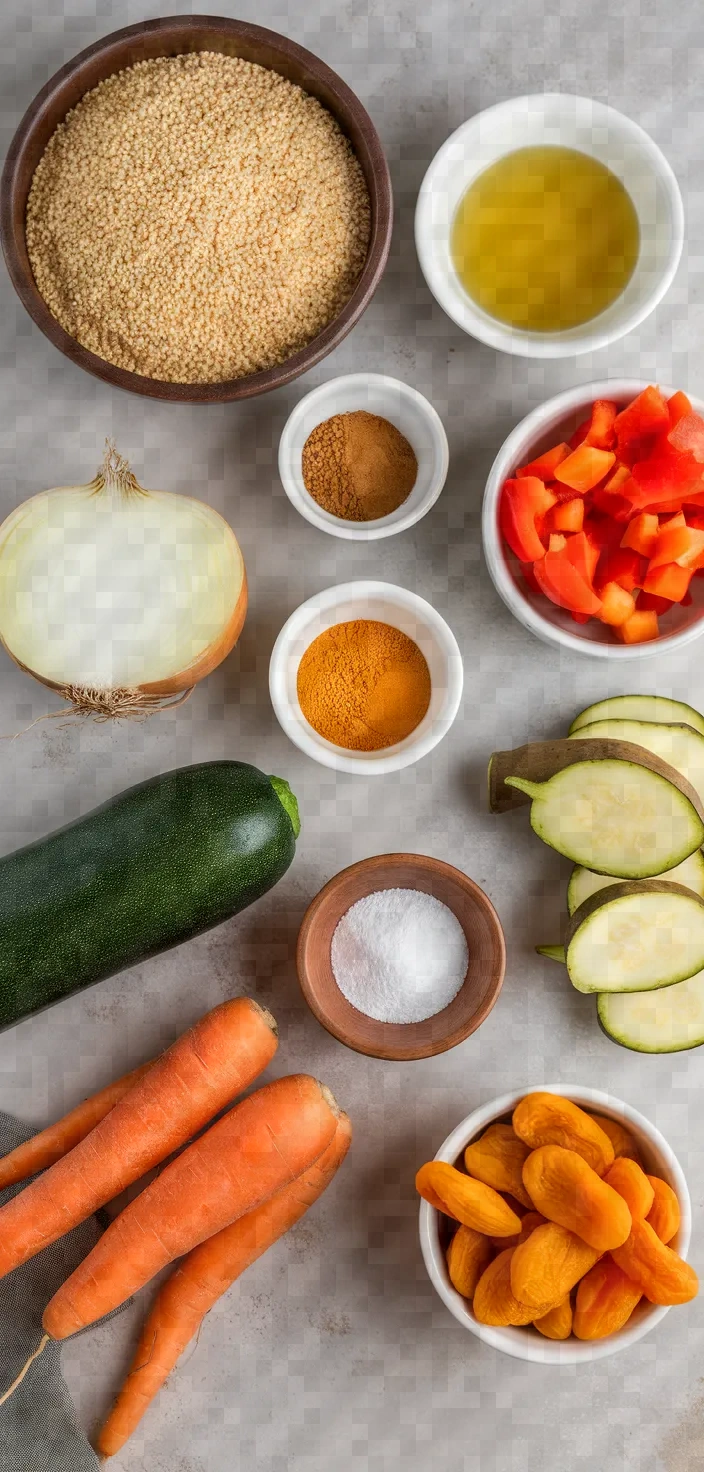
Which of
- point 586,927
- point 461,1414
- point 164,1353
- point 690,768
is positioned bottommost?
point 461,1414

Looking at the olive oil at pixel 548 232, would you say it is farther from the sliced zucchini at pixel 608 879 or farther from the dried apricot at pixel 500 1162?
the dried apricot at pixel 500 1162

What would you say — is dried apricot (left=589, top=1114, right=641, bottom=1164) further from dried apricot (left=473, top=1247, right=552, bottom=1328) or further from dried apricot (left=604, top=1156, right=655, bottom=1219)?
dried apricot (left=473, top=1247, right=552, bottom=1328)

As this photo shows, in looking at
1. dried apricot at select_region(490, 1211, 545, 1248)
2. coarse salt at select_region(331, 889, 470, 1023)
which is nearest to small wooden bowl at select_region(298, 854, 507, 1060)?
coarse salt at select_region(331, 889, 470, 1023)

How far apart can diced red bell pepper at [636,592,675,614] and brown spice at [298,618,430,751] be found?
0.28m

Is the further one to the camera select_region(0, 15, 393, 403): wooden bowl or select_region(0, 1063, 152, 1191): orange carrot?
select_region(0, 1063, 152, 1191): orange carrot

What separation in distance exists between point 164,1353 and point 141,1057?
37 cm

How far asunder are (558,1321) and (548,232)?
1309 mm

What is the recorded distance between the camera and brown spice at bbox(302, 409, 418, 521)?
1250 millimetres

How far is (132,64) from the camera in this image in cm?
119

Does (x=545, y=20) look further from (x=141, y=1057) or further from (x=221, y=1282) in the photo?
(x=221, y=1282)

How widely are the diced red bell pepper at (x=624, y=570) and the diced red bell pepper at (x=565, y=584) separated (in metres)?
0.03

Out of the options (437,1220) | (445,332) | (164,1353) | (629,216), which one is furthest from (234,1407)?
(629,216)

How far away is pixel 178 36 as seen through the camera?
3.82ft

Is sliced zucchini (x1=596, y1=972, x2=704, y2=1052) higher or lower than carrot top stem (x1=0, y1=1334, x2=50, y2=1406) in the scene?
higher
